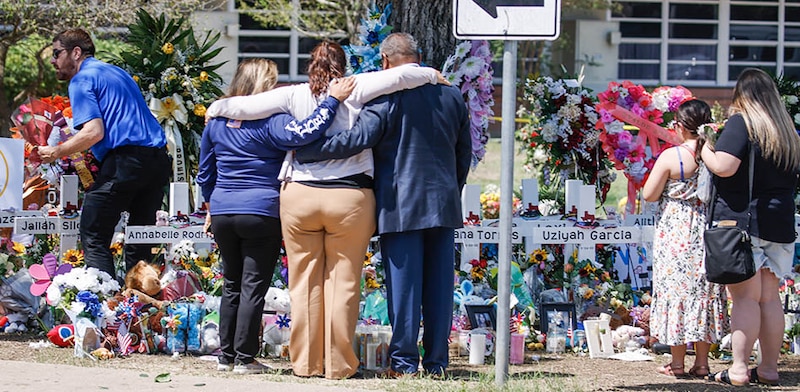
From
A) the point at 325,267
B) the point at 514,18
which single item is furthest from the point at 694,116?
the point at 325,267

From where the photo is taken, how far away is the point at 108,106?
278 inches

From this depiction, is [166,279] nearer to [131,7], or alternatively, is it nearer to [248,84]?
[248,84]

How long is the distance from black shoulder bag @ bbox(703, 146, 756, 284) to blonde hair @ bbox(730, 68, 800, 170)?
0.32 feet

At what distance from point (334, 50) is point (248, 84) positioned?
20.1 inches

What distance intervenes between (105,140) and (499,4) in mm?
2925

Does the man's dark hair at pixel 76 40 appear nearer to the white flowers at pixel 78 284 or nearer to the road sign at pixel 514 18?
the white flowers at pixel 78 284

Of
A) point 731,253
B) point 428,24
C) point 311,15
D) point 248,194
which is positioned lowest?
point 731,253

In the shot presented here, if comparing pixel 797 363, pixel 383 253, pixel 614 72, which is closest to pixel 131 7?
pixel 383 253

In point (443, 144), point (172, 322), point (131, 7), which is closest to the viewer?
point (443, 144)

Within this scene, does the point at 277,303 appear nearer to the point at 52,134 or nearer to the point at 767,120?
the point at 52,134

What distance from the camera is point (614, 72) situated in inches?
1069

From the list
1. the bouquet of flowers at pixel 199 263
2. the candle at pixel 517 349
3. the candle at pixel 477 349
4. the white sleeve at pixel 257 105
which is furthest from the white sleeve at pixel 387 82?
the bouquet of flowers at pixel 199 263

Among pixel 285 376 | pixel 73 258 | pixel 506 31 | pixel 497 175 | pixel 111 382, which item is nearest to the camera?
pixel 506 31

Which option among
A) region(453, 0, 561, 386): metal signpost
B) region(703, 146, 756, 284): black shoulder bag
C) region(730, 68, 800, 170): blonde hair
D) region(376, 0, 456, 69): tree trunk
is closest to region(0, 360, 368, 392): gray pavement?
region(453, 0, 561, 386): metal signpost
